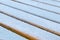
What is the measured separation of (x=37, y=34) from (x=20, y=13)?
1.20ft

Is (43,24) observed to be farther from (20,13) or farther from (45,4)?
(45,4)

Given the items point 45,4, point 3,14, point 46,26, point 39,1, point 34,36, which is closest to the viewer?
point 34,36

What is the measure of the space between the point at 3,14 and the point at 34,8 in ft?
0.87

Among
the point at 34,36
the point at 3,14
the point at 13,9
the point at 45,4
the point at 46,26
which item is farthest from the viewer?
the point at 45,4

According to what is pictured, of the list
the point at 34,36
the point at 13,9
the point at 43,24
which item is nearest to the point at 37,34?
the point at 34,36

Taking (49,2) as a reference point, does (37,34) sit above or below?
below

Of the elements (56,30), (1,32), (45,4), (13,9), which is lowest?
(1,32)

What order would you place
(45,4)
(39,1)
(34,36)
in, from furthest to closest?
(39,1)
(45,4)
(34,36)

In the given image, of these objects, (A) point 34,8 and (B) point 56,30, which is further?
(A) point 34,8

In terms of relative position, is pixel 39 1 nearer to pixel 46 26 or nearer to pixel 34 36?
pixel 46 26

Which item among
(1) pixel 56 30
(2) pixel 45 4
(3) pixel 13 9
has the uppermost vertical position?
(2) pixel 45 4

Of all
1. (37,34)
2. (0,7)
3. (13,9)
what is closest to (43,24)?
(37,34)

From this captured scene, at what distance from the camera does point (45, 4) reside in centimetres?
150

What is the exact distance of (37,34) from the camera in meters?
0.95
